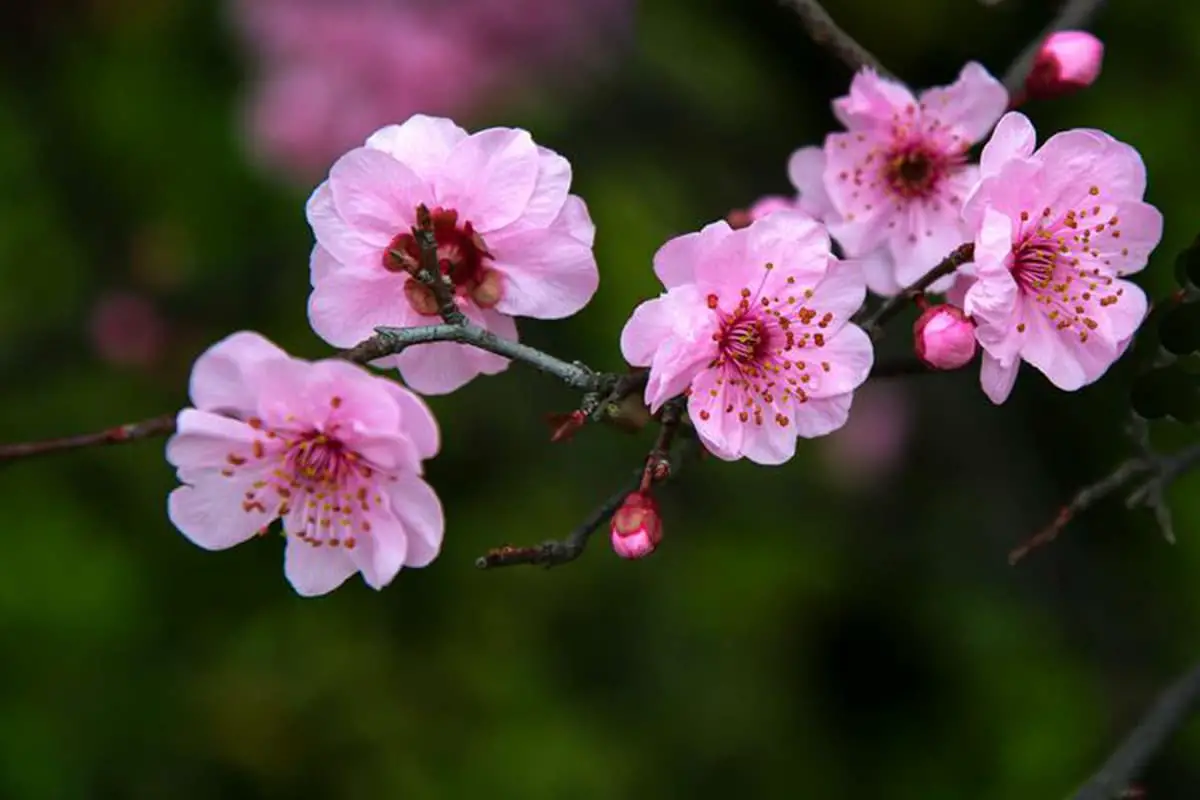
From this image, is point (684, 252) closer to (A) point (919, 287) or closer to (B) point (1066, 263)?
(A) point (919, 287)

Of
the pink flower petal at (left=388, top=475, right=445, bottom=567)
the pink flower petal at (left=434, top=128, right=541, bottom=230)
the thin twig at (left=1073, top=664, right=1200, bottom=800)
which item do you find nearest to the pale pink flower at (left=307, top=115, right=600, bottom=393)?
the pink flower petal at (left=434, top=128, right=541, bottom=230)

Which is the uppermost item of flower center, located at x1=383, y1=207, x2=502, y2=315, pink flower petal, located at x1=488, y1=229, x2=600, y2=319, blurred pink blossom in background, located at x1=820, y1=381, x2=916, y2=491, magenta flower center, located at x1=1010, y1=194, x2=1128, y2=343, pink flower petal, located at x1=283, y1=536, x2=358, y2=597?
magenta flower center, located at x1=1010, y1=194, x2=1128, y2=343

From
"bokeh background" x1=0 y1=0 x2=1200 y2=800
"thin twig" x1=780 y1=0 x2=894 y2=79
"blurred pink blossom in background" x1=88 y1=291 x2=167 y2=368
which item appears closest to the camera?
"thin twig" x1=780 y1=0 x2=894 y2=79

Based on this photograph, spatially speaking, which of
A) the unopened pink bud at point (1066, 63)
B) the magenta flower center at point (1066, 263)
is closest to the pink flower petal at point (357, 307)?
the magenta flower center at point (1066, 263)

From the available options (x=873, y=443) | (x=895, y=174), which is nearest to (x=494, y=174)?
(x=895, y=174)

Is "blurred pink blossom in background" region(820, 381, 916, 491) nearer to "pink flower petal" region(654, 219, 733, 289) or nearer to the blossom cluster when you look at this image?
the blossom cluster

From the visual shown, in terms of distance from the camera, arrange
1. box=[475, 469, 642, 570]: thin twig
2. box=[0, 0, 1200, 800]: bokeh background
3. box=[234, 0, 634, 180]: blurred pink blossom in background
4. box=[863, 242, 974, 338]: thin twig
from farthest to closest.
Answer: box=[234, 0, 634, 180]: blurred pink blossom in background
box=[0, 0, 1200, 800]: bokeh background
box=[863, 242, 974, 338]: thin twig
box=[475, 469, 642, 570]: thin twig
